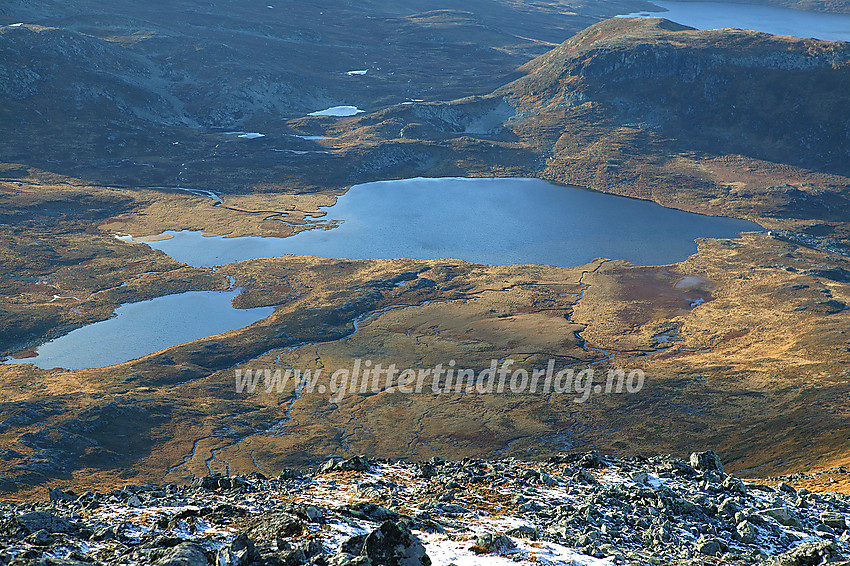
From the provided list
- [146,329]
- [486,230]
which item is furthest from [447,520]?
[486,230]

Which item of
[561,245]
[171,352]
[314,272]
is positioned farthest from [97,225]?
[561,245]

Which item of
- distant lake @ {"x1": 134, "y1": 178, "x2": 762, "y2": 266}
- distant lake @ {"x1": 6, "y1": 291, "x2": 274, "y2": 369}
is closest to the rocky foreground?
distant lake @ {"x1": 6, "y1": 291, "x2": 274, "y2": 369}

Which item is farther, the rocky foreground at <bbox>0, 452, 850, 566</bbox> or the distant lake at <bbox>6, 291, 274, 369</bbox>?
the distant lake at <bbox>6, 291, 274, 369</bbox>

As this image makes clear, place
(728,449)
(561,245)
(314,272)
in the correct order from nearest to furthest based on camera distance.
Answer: (728,449) → (314,272) → (561,245)

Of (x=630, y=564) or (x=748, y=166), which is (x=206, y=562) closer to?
(x=630, y=564)

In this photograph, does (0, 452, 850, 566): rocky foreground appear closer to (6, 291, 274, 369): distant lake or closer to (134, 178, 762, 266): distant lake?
(6, 291, 274, 369): distant lake

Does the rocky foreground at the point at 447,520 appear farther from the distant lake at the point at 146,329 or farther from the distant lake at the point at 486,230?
the distant lake at the point at 486,230
